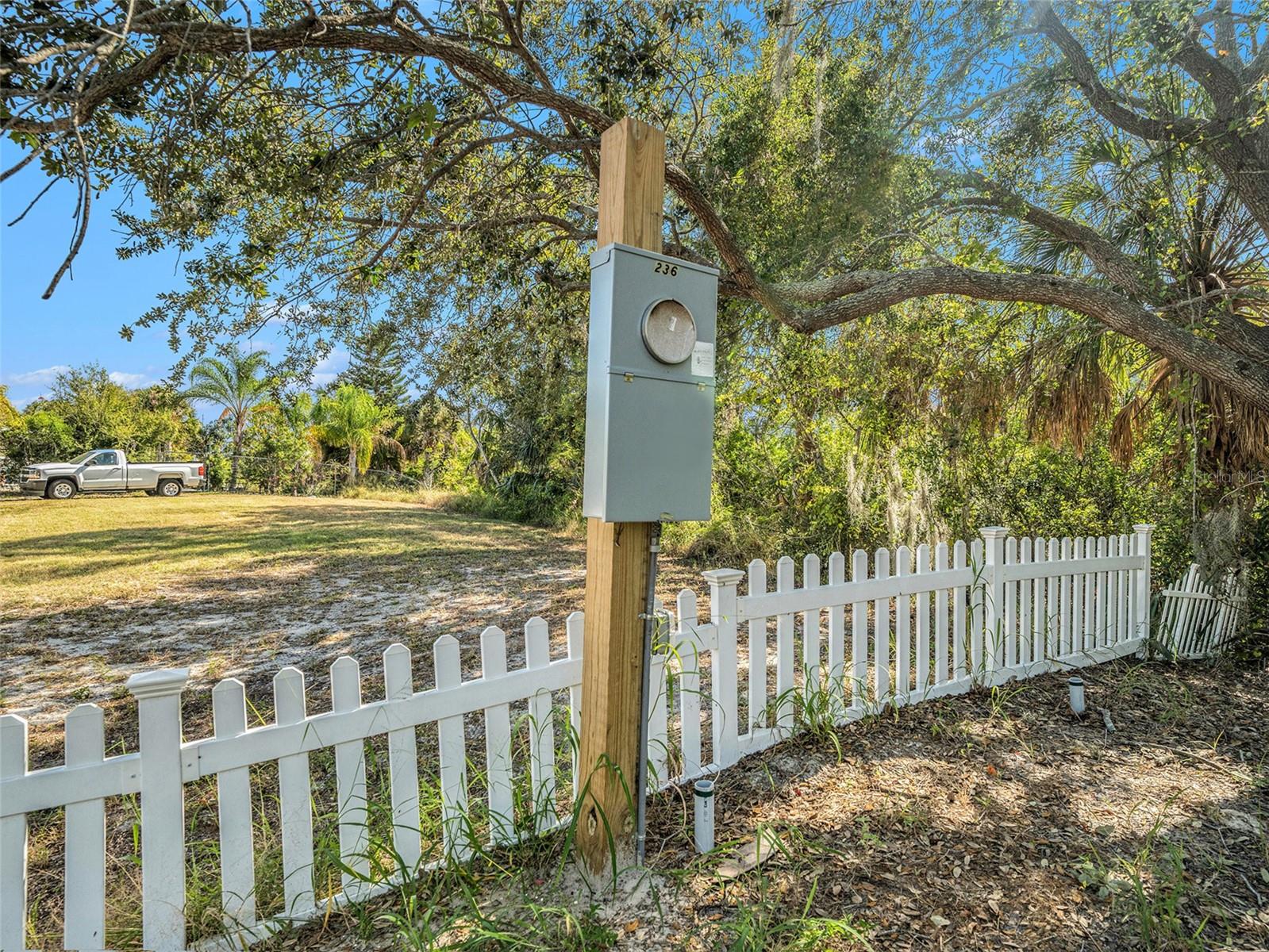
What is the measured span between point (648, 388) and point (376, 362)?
3610 mm

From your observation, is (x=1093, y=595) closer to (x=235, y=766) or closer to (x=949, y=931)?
(x=949, y=931)

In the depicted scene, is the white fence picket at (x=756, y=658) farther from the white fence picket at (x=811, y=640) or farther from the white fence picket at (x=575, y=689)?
the white fence picket at (x=575, y=689)

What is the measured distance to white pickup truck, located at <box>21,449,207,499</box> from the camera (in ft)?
49.4

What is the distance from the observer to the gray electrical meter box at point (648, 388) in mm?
1891

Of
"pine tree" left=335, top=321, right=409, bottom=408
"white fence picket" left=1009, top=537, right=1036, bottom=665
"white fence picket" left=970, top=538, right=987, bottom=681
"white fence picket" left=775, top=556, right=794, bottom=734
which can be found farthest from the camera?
"pine tree" left=335, top=321, right=409, bottom=408

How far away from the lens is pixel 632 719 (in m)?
2.01

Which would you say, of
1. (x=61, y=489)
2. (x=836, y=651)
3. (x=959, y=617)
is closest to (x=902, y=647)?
(x=836, y=651)

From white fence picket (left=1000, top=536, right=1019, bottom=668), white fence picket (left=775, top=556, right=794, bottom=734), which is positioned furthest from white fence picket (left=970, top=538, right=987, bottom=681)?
white fence picket (left=775, top=556, right=794, bottom=734)

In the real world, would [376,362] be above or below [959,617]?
above

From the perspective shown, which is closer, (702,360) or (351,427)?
(702,360)

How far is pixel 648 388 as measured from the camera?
1952 mm

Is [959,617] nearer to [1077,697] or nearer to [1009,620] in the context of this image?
[1009,620]

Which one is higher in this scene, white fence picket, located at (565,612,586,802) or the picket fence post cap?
the picket fence post cap

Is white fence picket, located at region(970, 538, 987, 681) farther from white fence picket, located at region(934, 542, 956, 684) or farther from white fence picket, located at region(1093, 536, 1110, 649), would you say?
white fence picket, located at region(1093, 536, 1110, 649)
